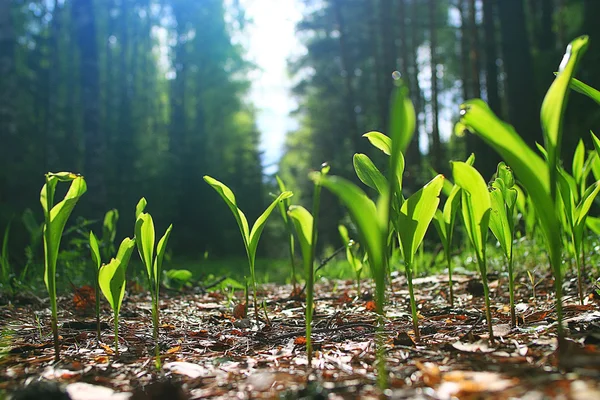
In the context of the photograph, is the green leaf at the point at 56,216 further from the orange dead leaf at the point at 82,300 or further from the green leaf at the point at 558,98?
the green leaf at the point at 558,98

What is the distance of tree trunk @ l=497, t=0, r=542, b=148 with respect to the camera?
16.4 ft

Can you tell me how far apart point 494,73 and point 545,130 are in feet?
25.8

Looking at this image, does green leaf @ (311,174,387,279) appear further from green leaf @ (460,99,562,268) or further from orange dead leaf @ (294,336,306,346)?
orange dead leaf @ (294,336,306,346)

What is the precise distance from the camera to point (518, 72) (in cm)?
520

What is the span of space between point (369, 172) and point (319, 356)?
489mm

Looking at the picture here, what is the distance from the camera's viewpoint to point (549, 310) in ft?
4.29

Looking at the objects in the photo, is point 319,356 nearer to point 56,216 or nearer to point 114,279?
point 114,279

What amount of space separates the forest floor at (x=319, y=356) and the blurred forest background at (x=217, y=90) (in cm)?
634

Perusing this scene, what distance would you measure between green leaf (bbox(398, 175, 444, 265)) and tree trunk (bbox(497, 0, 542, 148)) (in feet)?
14.3

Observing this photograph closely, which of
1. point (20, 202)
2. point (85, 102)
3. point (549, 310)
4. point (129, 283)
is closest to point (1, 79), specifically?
point (85, 102)

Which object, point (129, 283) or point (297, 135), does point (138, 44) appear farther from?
point (129, 283)

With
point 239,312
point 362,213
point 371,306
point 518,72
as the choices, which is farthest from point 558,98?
point 518,72

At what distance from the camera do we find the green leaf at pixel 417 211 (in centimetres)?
108

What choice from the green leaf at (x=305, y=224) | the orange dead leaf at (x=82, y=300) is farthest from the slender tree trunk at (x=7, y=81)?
the green leaf at (x=305, y=224)
